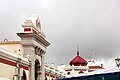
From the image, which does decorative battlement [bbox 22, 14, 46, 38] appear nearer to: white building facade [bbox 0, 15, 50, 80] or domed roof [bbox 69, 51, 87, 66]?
white building facade [bbox 0, 15, 50, 80]

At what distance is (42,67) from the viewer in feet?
128

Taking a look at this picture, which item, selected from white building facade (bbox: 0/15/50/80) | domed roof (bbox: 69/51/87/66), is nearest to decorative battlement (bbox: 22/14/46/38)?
white building facade (bbox: 0/15/50/80)

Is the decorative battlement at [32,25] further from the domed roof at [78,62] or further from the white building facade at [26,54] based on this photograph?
the domed roof at [78,62]

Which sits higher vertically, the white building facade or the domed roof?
the domed roof

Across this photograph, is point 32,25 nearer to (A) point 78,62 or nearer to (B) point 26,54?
(B) point 26,54

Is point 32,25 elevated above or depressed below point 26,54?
above

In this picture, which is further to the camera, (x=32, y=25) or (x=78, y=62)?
(x=78, y=62)

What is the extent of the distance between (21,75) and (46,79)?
11.8m

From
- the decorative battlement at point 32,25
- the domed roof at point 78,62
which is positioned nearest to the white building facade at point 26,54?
the decorative battlement at point 32,25

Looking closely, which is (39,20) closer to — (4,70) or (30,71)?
(30,71)

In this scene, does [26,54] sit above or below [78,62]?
below

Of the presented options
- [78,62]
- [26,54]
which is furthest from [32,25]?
[78,62]

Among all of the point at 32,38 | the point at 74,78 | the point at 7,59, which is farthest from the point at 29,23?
the point at 74,78

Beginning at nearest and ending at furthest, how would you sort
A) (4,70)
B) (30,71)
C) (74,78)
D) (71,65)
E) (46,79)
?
(74,78) → (4,70) → (30,71) → (46,79) → (71,65)
